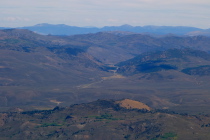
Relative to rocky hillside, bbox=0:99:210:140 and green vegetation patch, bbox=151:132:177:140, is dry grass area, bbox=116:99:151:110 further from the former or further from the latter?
green vegetation patch, bbox=151:132:177:140

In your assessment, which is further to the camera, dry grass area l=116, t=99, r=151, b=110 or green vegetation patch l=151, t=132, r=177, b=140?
dry grass area l=116, t=99, r=151, b=110

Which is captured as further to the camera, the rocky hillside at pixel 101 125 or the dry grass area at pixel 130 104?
the dry grass area at pixel 130 104

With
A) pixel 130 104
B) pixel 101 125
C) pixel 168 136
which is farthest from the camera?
pixel 130 104

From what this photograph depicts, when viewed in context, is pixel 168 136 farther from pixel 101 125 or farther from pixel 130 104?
pixel 130 104

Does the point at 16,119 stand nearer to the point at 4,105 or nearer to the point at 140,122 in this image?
the point at 140,122

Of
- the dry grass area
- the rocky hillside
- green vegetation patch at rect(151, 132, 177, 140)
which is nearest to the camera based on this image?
green vegetation patch at rect(151, 132, 177, 140)

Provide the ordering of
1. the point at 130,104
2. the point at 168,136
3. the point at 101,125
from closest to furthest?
the point at 168,136 < the point at 101,125 < the point at 130,104

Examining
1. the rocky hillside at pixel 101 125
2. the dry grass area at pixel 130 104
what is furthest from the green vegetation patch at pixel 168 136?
the dry grass area at pixel 130 104

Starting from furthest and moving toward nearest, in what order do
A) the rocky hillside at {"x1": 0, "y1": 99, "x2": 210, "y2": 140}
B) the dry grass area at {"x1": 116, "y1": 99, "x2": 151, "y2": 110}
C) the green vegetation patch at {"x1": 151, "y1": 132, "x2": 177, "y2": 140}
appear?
the dry grass area at {"x1": 116, "y1": 99, "x2": 151, "y2": 110}
the rocky hillside at {"x1": 0, "y1": 99, "x2": 210, "y2": 140}
the green vegetation patch at {"x1": 151, "y1": 132, "x2": 177, "y2": 140}

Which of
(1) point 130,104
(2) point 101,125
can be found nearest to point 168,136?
(2) point 101,125

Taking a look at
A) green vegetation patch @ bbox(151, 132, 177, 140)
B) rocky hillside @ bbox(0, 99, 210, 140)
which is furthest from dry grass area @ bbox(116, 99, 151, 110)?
green vegetation patch @ bbox(151, 132, 177, 140)

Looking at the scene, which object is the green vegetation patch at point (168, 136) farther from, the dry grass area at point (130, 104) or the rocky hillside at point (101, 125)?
the dry grass area at point (130, 104)

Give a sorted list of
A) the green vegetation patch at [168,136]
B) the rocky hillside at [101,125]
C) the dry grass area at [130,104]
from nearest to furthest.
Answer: the green vegetation patch at [168,136], the rocky hillside at [101,125], the dry grass area at [130,104]

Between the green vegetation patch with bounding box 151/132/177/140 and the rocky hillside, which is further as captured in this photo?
the rocky hillside
